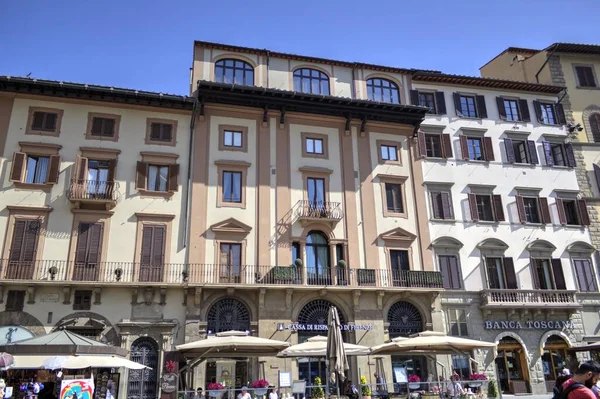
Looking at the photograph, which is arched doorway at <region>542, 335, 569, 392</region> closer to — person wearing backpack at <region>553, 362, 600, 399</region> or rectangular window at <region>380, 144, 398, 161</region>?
rectangular window at <region>380, 144, 398, 161</region>

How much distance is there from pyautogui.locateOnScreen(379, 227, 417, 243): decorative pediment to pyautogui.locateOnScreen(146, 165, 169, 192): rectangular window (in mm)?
11280

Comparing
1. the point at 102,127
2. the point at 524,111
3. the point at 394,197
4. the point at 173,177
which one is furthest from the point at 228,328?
the point at 524,111

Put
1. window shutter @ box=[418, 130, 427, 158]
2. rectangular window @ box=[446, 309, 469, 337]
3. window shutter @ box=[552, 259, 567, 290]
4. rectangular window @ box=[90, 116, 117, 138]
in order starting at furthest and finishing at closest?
window shutter @ box=[418, 130, 427, 158], window shutter @ box=[552, 259, 567, 290], rectangular window @ box=[446, 309, 469, 337], rectangular window @ box=[90, 116, 117, 138]

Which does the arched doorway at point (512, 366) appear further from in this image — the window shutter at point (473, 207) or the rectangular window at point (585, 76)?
the rectangular window at point (585, 76)

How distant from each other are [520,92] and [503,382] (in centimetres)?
1750

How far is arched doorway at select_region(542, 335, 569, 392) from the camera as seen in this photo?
25938mm

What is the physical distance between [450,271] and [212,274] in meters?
12.4

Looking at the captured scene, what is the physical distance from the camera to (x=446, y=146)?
95.6 ft

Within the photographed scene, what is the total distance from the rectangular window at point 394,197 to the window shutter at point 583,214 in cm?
1087

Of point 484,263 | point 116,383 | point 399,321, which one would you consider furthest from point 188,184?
point 484,263

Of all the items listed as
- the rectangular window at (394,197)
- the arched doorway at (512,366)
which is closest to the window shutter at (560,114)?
the rectangular window at (394,197)

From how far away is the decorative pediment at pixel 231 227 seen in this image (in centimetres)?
2448

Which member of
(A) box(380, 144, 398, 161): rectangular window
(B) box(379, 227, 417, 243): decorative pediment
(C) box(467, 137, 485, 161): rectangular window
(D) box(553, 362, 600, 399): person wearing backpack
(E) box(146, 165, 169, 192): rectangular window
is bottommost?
(D) box(553, 362, 600, 399): person wearing backpack

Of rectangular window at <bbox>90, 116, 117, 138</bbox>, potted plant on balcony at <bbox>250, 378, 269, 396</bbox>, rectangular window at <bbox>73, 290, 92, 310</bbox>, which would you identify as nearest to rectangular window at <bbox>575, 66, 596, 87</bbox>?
potted plant on balcony at <bbox>250, 378, 269, 396</bbox>
